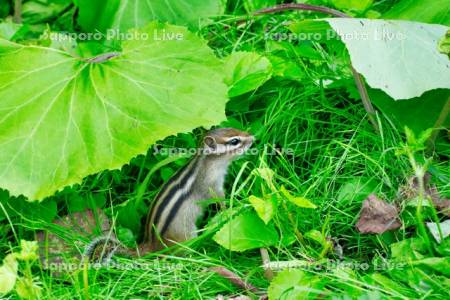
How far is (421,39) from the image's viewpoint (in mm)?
3643

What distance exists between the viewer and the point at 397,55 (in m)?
3.61

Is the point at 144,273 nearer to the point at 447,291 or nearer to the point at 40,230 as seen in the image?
the point at 40,230

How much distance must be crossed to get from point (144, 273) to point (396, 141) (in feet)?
4.63

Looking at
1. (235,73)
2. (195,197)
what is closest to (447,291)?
(195,197)

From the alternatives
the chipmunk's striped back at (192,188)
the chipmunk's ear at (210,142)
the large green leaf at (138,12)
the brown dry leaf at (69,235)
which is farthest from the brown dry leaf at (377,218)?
the large green leaf at (138,12)

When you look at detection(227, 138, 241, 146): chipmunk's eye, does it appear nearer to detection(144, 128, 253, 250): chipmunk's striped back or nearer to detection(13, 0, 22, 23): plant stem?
detection(144, 128, 253, 250): chipmunk's striped back

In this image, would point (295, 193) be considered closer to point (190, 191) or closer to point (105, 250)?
point (190, 191)

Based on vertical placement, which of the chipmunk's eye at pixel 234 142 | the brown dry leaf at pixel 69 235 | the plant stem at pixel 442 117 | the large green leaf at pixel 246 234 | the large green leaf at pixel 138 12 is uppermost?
the large green leaf at pixel 138 12

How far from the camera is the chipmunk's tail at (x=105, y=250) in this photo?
139 inches

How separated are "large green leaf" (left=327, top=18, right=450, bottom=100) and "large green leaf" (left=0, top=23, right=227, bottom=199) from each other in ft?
2.13

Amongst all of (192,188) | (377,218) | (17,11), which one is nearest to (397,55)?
(377,218)


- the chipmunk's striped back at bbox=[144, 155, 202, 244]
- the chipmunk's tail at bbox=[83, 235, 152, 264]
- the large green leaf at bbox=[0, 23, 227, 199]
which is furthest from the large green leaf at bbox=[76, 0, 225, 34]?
the chipmunk's tail at bbox=[83, 235, 152, 264]

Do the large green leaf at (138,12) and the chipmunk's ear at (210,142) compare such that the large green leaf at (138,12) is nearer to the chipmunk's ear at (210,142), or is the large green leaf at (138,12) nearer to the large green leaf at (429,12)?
the chipmunk's ear at (210,142)

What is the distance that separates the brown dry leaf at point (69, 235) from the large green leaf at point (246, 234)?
26.7 inches
